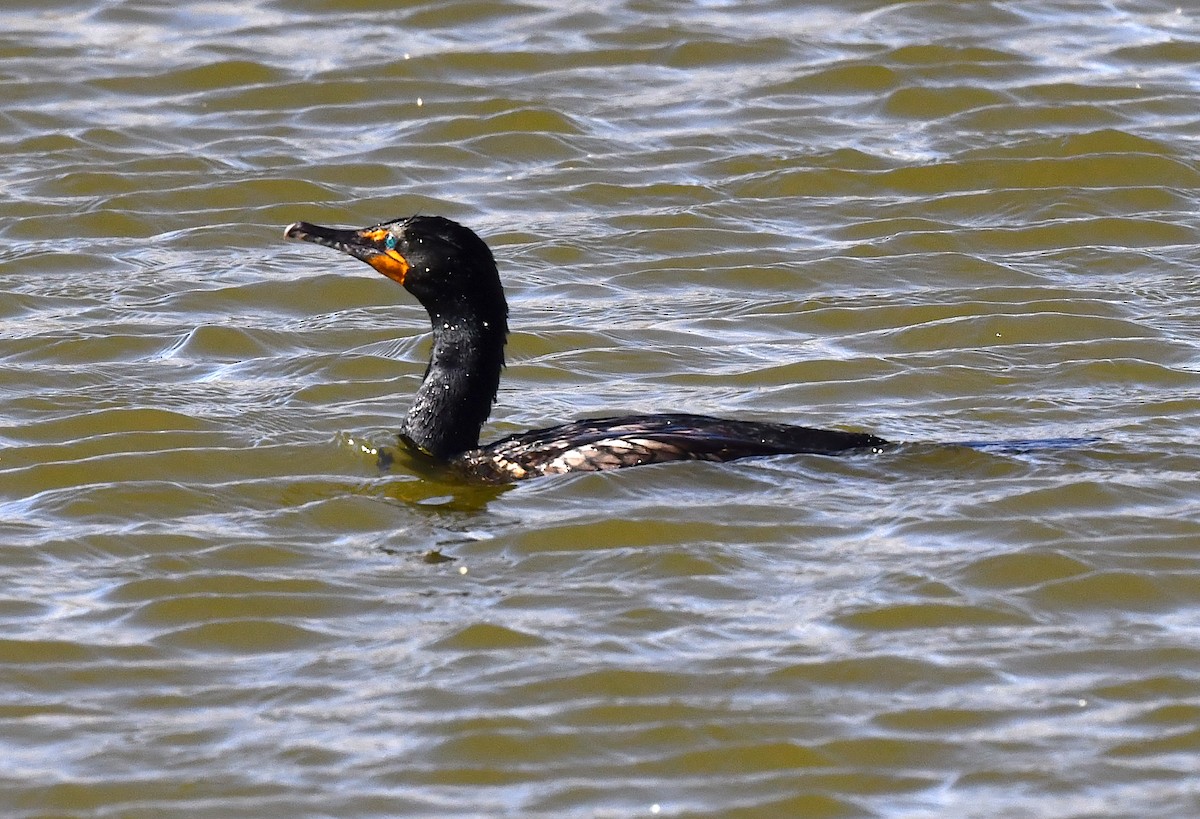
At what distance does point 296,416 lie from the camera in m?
9.34

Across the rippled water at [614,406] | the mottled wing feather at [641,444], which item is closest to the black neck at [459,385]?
the mottled wing feather at [641,444]

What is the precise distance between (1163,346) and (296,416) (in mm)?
3920

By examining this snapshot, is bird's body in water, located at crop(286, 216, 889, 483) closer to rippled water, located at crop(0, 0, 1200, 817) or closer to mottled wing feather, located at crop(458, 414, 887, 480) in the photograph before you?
mottled wing feather, located at crop(458, 414, 887, 480)

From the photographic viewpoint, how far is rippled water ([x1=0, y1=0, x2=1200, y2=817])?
618 centimetres

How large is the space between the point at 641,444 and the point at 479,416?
79 centimetres

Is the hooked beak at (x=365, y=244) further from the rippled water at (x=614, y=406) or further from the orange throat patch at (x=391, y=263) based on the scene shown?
the rippled water at (x=614, y=406)

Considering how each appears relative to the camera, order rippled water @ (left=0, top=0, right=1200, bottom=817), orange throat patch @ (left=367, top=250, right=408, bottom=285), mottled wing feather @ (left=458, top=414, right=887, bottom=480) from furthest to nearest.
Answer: orange throat patch @ (left=367, top=250, right=408, bottom=285), mottled wing feather @ (left=458, top=414, right=887, bottom=480), rippled water @ (left=0, top=0, right=1200, bottom=817)

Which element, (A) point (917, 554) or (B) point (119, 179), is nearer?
(A) point (917, 554)

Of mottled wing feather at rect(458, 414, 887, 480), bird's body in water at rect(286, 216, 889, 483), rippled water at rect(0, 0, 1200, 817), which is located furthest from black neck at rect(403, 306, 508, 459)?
rippled water at rect(0, 0, 1200, 817)

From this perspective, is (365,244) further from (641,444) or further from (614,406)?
(614,406)

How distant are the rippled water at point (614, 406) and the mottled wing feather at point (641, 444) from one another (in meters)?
0.10

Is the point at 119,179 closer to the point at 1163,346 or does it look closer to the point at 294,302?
the point at 294,302

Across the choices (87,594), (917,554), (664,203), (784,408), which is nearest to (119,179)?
(664,203)

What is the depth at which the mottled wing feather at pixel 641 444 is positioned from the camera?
8.29 meters
